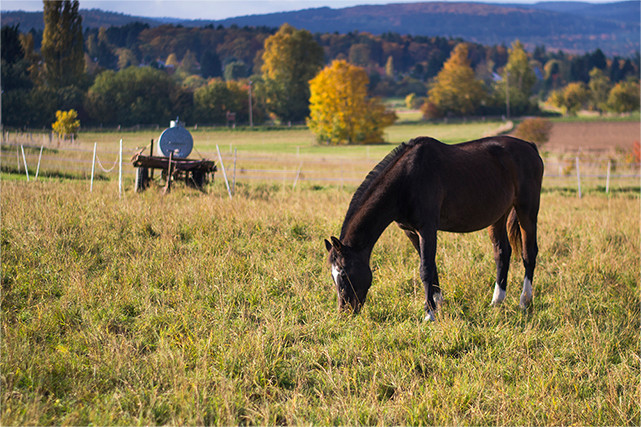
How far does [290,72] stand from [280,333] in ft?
237

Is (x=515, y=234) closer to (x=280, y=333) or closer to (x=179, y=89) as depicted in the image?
(x=280, y=333)

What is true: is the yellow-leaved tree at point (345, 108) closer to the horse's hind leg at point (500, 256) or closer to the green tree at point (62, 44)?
the green tree at point (62, 44)

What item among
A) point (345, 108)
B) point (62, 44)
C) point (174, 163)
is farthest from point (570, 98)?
point (174, 163)

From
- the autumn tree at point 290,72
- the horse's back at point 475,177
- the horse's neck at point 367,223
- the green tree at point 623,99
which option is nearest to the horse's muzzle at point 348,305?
the horse's neck at point 367,223

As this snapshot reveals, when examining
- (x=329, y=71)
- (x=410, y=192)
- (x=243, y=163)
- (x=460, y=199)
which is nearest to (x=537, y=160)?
(x=460, y=199)

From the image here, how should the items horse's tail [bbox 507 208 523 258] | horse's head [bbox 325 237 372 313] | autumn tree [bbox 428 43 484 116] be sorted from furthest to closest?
autumn tree [bbox 428 43 484 116], horse's tail [bbox 507 208 523 258], horse's head [bbox 325 237 372 313]

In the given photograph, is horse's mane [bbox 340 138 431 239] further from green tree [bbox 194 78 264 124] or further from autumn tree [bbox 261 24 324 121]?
autumn tree [bbox 261 24 324 121]

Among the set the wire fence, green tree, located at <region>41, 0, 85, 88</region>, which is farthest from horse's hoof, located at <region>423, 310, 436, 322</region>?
green tree, located at <region>41, 0, 85, 88</region>

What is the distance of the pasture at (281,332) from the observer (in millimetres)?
3516

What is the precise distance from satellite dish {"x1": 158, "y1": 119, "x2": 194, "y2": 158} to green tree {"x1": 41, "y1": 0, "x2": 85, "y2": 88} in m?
49.7

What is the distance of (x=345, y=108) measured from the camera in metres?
51.9

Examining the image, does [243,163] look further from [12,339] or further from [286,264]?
[12,339]

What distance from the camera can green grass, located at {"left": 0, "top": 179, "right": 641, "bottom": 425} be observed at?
351 cm

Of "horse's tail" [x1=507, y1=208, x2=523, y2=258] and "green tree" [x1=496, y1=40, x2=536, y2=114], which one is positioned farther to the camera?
"green tree" [x1=496, y1=40, x2=536, y2=114]
